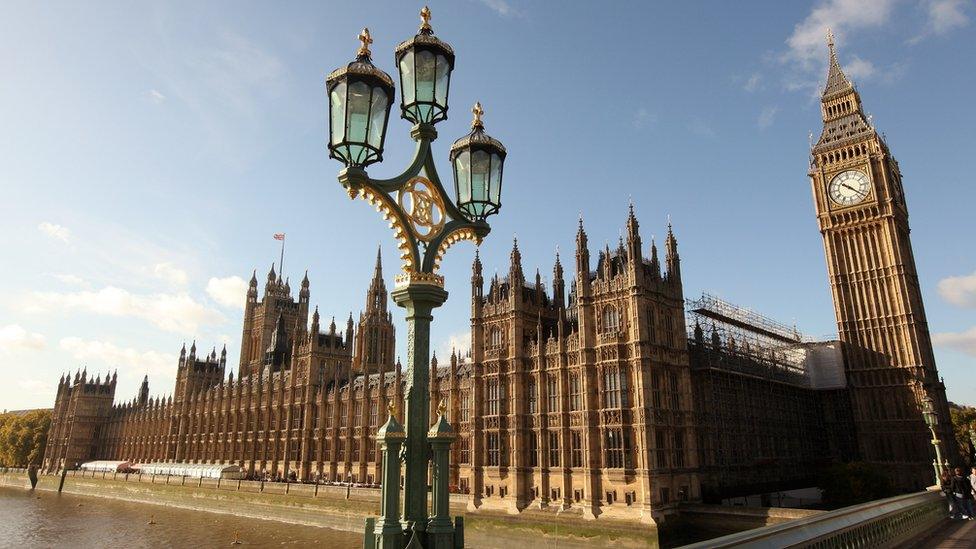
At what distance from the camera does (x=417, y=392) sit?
7.71m

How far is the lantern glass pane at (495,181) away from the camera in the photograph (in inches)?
387

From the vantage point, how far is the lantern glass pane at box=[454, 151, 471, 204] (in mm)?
9758

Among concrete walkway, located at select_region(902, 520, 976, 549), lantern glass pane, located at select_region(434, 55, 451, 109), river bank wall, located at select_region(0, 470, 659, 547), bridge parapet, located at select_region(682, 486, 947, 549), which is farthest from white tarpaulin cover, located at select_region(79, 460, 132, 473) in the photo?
lantern glass pane, located at select_region(434, 55, 451, 109)

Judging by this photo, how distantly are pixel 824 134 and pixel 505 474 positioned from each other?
2081 inches

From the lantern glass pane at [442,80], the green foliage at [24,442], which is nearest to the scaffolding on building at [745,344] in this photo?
the lantern glass pane at [442,80]

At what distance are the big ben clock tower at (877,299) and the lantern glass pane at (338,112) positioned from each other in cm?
6256

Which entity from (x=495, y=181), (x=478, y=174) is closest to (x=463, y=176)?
(x=478, y=174)

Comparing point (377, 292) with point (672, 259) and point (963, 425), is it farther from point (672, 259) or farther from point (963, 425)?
point (963, 425)

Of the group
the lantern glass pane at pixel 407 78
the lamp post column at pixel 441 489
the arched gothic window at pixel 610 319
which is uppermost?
the arched gothic window at pixel 610 319

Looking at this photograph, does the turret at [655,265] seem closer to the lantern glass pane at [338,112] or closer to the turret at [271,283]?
the lantern glass pane at [338,112]

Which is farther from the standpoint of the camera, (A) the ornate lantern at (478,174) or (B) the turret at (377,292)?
(B) the turret at (377,292)

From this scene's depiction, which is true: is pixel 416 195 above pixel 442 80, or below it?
below

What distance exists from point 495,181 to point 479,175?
0.95 feet

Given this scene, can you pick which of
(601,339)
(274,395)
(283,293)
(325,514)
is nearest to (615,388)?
(601,339)
